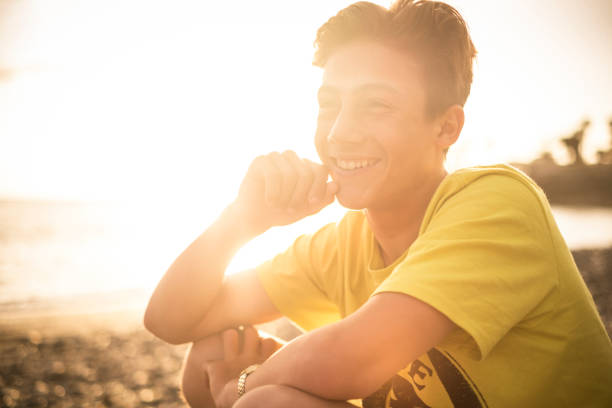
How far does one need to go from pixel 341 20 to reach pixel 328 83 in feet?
1.23

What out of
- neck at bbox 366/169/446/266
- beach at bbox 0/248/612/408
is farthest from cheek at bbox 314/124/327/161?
beach at bbox 0/248/612/408

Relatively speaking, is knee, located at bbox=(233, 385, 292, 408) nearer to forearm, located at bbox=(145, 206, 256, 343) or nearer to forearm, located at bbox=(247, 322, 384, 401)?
forearm, located at bbox=(247, 322, 384, 401)

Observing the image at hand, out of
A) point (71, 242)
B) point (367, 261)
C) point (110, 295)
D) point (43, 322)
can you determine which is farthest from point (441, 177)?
point (71, 242)

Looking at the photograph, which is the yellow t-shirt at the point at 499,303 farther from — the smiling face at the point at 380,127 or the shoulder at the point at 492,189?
the smiling face at the point at 380,127

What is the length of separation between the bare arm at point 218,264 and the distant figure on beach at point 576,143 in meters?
43.6

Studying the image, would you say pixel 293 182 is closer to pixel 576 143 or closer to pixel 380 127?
pixel 380 127

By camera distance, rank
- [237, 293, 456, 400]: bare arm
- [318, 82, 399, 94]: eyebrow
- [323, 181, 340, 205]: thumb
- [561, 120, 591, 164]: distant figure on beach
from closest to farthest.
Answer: [237, 293, 456, 400]: bare arm
[318, 82, 399, 94]: eyebrow
[323, 181, 340, 205]: thumb
[561, 120, 591, 164]: distant figure on beach

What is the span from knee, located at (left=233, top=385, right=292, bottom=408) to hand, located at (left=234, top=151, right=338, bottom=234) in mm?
917

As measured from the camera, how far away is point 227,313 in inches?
92.0

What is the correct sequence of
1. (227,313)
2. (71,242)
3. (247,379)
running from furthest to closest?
(71,242), (227,313), (247,379)

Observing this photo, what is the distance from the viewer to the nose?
1962 millimetres

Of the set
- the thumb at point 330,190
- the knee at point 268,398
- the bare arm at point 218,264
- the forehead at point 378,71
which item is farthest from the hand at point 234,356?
the forehead at point 378,71

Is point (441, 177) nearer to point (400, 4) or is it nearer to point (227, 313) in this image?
point (400, 4)

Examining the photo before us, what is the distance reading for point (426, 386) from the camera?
166 centimetres
